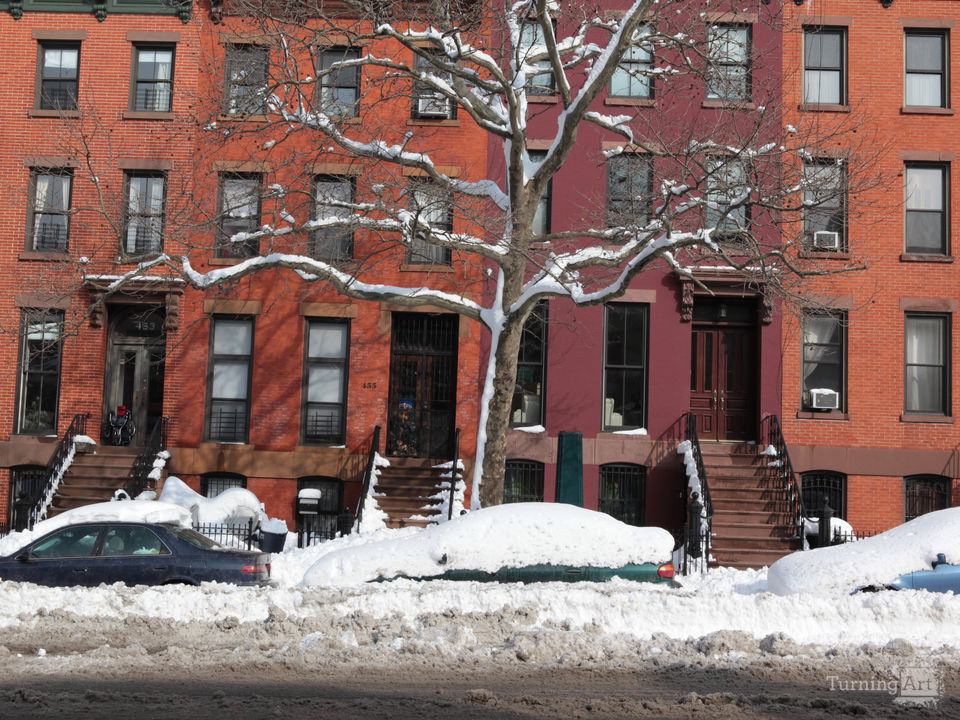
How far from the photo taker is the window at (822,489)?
840 inches

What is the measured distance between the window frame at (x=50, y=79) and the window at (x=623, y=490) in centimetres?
1485

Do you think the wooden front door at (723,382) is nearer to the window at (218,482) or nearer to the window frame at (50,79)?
the window at (218,482)

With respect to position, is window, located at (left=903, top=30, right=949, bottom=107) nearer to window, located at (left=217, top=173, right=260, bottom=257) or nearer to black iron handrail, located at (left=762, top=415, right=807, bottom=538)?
black iron handrail, located at (left=762, top=415, right=807, bottom=538)

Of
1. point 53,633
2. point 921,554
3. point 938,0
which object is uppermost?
point 938,0

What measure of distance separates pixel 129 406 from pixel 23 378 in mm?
2416

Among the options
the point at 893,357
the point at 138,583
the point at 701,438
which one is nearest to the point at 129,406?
the point at 138,583

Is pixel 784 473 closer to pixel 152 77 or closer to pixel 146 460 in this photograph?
pixel 146 460

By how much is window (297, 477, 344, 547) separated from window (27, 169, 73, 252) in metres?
7.94

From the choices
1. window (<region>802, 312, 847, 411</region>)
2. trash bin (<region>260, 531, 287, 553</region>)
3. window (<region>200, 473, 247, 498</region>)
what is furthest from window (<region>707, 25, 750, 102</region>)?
window (<region>200, 473, 247, 498</region>)

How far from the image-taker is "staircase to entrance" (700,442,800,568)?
734 inches

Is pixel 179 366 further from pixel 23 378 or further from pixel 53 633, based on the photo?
pixel 53 633

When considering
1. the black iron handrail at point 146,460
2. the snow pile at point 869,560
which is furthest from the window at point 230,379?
the snow pile at point 869,560

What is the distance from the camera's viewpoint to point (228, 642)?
974 centimetres

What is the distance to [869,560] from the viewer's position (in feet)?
38.6
